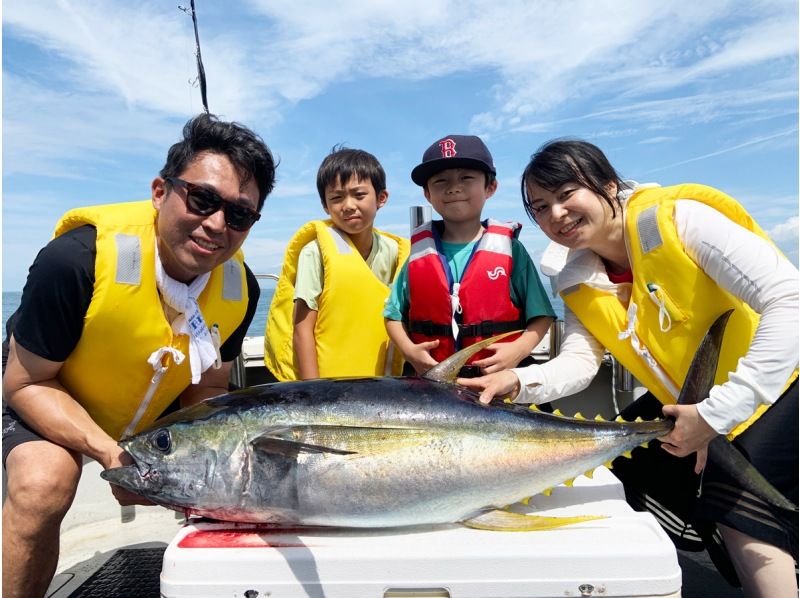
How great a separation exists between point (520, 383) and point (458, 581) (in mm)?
1106

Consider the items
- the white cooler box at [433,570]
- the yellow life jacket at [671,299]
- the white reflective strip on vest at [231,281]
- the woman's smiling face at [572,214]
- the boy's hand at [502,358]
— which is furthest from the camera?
the white reflective strip on vest at [231,281]

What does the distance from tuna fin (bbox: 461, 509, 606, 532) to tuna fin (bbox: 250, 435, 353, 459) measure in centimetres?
47

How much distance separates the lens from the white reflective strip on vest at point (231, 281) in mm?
2928

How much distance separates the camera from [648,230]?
8.18 ft

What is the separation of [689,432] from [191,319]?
2176mm

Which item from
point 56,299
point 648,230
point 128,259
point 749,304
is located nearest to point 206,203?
point 128,259

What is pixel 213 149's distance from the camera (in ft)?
8.21

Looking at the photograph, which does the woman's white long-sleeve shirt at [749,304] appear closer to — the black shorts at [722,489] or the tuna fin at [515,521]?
the black shorts at [722,489]

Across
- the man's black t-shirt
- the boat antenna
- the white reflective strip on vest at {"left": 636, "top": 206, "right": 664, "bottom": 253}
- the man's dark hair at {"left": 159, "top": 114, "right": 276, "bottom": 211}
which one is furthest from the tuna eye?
the boat antenna

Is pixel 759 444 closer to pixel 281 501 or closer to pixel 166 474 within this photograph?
pixel 281 501

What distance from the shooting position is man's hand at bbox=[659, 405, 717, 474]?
202 centimetres

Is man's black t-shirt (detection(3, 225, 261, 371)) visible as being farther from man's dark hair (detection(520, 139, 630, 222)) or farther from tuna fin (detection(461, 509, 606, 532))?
man's dark hair (detection(520, 139, 630, 222))

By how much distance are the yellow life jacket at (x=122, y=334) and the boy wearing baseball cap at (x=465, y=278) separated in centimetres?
128

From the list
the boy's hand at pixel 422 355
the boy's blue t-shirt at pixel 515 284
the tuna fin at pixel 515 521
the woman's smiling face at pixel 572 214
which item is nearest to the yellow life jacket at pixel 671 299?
the woman's smiling face at pixel 572 214
